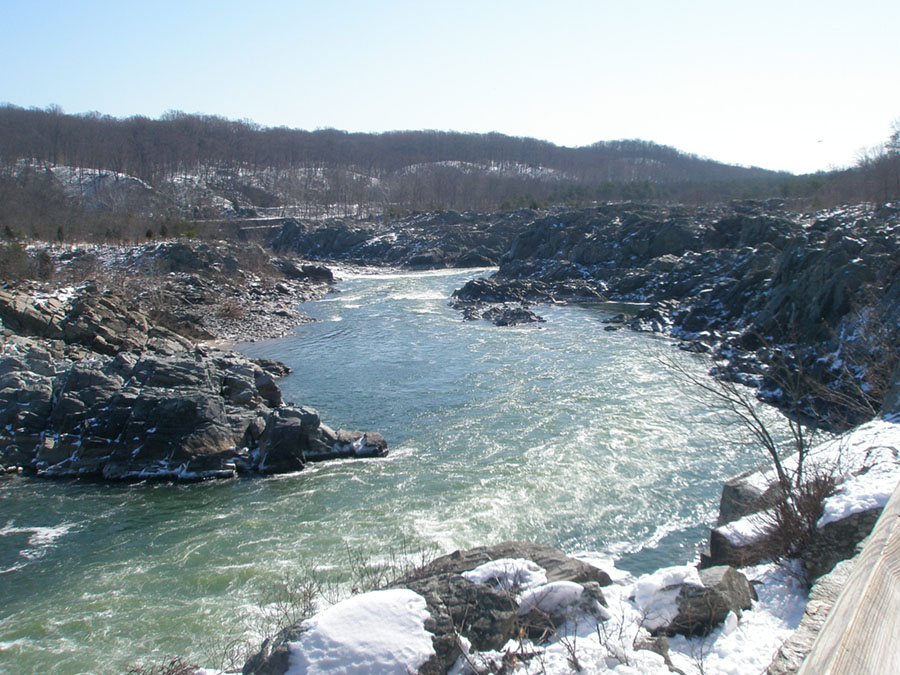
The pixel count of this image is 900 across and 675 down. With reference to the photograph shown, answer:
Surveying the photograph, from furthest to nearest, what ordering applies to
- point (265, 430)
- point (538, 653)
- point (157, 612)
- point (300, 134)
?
1. point (300, 134)
2. point (265, 430)
3. point (157, 612)
4. point (538, 653)

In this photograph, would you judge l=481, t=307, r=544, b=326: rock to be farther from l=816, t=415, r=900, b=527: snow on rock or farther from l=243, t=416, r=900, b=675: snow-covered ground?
l=243, t=416, r=900, b=675: snow-covered ground

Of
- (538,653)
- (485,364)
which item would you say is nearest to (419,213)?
(485,364)

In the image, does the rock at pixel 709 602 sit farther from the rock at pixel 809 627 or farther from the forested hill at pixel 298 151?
the forested hill at pixel 298 151

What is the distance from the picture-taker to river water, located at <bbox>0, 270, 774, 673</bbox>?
28.3 ft

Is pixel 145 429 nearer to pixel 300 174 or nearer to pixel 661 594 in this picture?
pixel 661 594

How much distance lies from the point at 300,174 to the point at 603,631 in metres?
141

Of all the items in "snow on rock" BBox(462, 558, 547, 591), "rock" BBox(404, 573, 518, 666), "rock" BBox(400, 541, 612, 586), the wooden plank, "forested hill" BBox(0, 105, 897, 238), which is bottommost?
"rock" BBox(400, 541, 612, 586)

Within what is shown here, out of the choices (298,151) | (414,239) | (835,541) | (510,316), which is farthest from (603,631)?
(298,151)

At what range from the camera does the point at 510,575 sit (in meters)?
6.33

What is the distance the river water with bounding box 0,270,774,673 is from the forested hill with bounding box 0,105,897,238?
38.0 meters

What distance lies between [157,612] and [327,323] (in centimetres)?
2583

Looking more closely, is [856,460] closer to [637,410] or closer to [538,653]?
[538,653]

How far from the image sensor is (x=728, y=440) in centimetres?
1456

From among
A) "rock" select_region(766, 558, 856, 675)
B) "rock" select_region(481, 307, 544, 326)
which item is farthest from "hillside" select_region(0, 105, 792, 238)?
"rock" select_region(766, 558, 856, 675)
